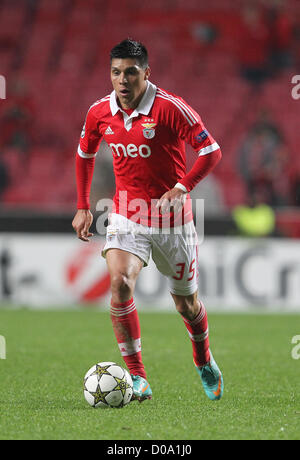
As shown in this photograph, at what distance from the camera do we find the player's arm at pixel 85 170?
5074mm

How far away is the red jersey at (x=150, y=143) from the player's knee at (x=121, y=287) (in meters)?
0.41

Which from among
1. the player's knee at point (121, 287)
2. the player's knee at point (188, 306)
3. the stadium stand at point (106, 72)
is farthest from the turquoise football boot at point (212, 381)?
the stadium stand at point (106, 72)

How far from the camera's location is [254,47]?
54.2ft

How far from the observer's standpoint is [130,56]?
476 cm

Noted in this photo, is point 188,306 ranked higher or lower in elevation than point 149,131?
lower

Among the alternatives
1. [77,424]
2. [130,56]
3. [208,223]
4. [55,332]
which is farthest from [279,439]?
[208,223]

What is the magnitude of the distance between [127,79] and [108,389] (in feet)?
5.89

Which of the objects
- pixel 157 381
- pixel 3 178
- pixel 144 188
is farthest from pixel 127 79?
pixel 3 178

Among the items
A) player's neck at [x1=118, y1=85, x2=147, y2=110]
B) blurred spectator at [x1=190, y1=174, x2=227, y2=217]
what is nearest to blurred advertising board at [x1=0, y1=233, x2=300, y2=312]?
blurred spectator at [x1=190, y1=174, x2=227, y2=217]

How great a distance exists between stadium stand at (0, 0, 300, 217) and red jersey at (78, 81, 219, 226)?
9.62m

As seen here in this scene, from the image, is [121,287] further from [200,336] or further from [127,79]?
[127,79]

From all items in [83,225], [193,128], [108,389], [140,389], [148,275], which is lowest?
[148,275]

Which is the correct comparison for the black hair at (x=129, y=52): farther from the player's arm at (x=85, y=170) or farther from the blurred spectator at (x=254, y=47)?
the blurred spectator at (x=254, y=47)

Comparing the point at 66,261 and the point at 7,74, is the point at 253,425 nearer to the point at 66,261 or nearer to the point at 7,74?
the point at 66,261
